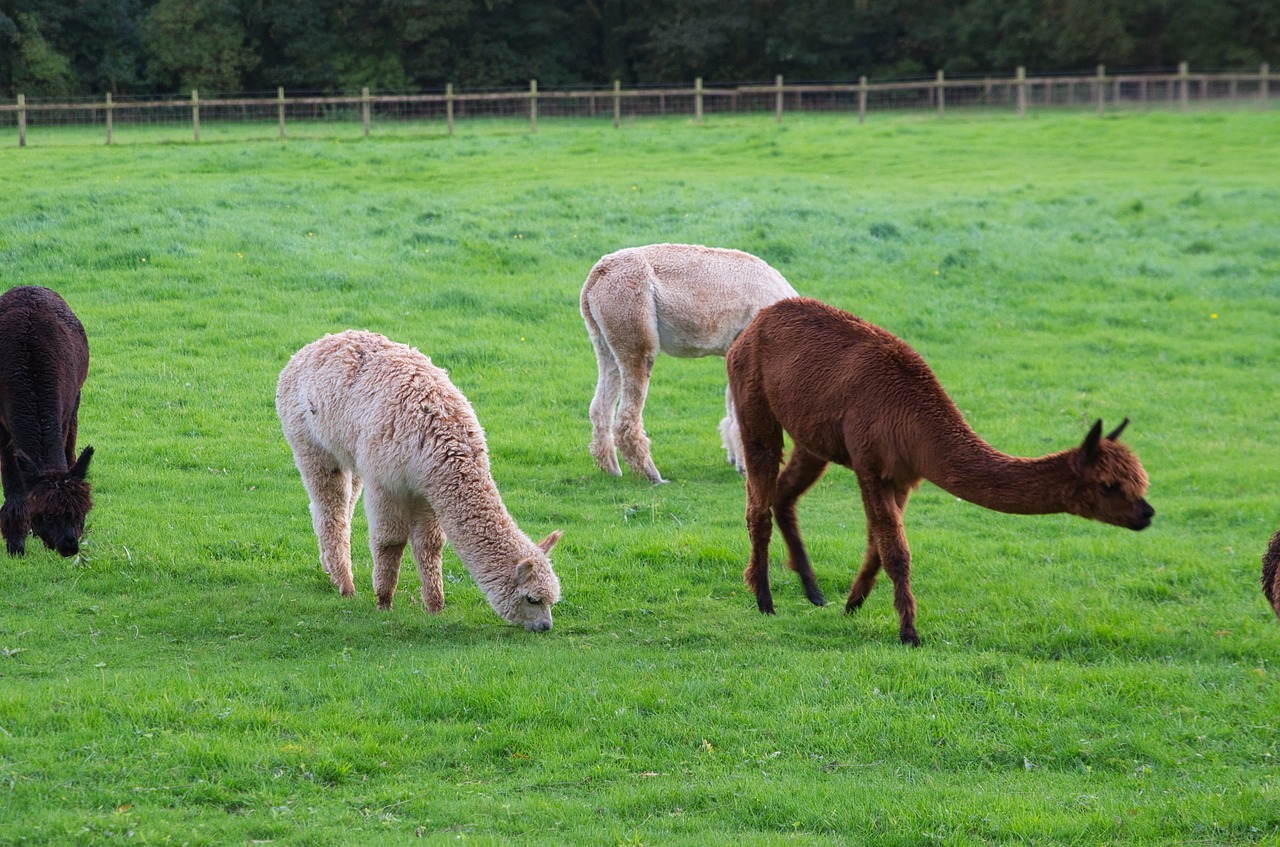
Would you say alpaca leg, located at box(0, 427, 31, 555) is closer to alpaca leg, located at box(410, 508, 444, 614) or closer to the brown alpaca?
alpaca leg, located at box(410, 508, 444, 614)

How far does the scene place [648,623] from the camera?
281 inches

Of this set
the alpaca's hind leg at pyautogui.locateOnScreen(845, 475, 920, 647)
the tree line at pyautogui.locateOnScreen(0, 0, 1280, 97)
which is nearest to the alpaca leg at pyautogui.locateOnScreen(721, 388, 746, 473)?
the alpaca's hind leg at pyautogui.locateOnScreen(845, 475, 920, 647)

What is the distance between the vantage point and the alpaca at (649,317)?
415 inches

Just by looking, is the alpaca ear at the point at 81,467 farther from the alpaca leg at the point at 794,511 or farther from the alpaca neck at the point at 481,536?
the alpaca leg at the point at 794,511

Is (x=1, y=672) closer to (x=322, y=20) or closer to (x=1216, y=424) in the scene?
(x=1216, y=424)

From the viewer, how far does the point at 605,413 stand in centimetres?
1063

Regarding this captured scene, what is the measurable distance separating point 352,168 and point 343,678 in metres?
18.1

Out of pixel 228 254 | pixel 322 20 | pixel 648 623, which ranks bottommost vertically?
pixel 648 623

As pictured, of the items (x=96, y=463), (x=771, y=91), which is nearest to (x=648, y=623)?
(x=96, y=463)

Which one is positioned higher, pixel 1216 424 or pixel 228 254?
pixel 228 254

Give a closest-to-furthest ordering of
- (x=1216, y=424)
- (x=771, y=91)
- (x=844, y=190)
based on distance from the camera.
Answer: (x=1216, y=424), (x=844, y=190), (x=771, y=91)

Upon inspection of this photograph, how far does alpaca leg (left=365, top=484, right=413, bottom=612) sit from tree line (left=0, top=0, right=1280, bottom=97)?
42.6 meters

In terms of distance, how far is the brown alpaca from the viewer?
18.5 ft

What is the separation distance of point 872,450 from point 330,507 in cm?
317
